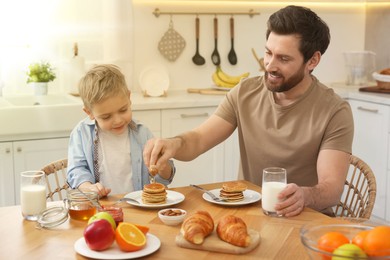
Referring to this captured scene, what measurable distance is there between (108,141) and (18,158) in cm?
109

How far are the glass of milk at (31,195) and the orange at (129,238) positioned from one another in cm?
37

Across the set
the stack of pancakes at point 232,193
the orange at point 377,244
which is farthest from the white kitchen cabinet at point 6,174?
the orange at point 377,244

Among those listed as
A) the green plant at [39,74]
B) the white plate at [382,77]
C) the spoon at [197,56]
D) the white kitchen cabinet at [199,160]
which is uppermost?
the spoon at [197,56]

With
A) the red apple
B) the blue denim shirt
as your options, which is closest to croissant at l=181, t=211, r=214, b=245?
the red apple

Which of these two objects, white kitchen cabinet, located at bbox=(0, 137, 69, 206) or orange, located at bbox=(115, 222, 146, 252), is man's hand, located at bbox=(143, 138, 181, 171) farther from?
white kitchen cabinet, located at bbox=(0, 137, 69, 206)

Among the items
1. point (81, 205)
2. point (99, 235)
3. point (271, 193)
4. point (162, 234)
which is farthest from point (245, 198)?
point (99, 235)

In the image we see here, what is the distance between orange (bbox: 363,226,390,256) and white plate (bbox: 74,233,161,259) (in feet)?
1.76

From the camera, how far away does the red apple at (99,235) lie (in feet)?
5.17

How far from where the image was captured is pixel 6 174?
3.36m

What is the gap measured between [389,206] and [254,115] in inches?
71.1

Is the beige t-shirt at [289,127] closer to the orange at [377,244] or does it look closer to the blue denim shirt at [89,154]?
the blue denim shirt at [89,154]

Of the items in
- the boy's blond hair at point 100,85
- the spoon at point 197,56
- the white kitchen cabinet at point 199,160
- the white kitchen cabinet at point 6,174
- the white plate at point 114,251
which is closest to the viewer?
the white plate at point 114,251

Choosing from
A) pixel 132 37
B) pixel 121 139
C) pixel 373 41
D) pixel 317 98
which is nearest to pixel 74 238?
pixel 121 139

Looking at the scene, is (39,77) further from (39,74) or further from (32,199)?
(32,199)
